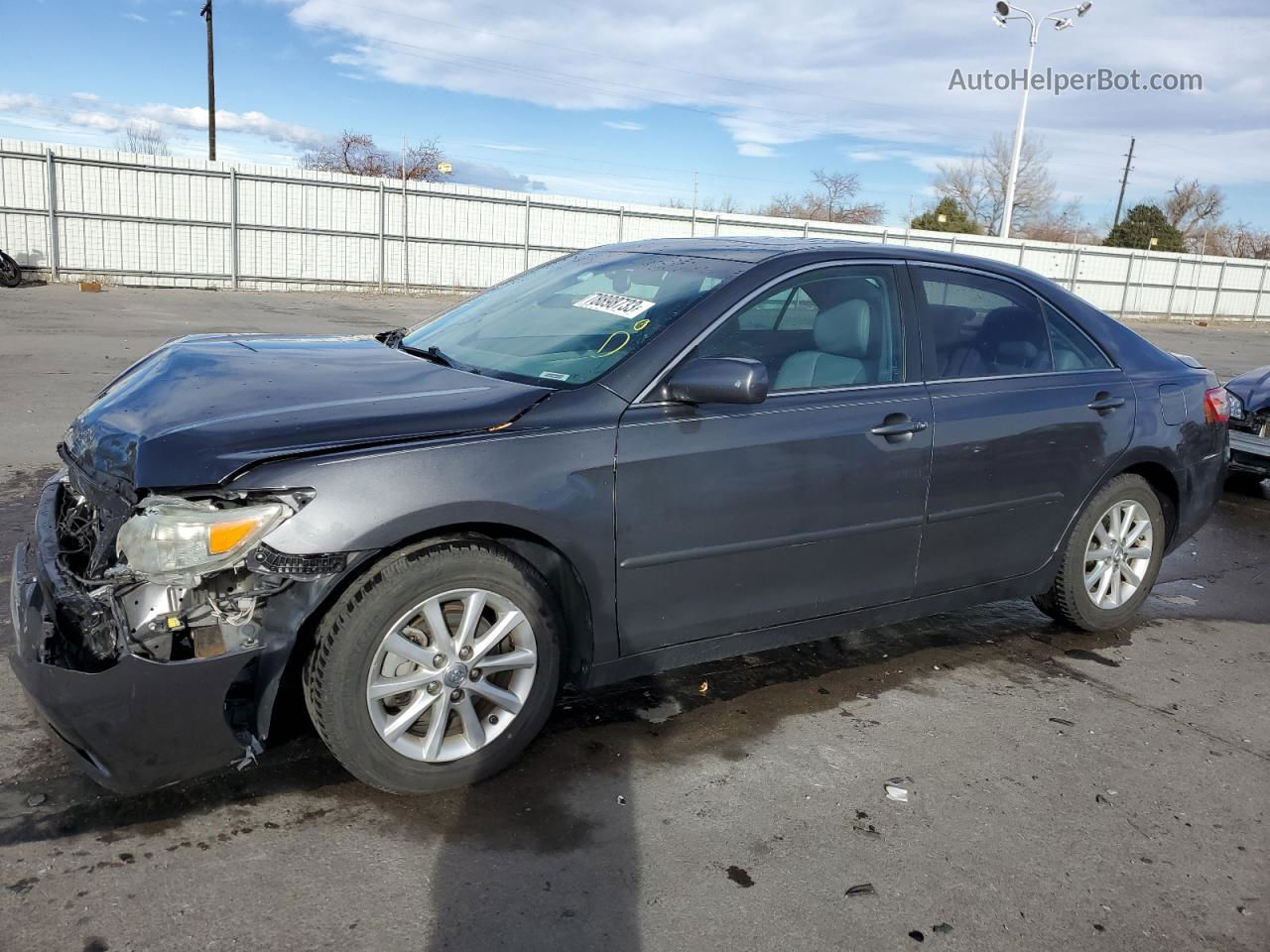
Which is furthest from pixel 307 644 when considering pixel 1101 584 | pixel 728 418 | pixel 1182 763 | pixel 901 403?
pixel 1101 584

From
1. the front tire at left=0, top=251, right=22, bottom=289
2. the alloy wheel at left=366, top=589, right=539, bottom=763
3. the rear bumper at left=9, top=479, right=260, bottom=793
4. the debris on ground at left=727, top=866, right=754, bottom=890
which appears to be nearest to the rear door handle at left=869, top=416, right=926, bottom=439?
the alloy wheel at left=366, top=589, right=539, bottom=763

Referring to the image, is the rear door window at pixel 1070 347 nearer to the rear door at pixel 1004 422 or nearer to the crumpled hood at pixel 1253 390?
the rear door at pixel 1004 422

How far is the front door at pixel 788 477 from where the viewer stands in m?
3.20

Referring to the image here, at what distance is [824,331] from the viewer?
375cm

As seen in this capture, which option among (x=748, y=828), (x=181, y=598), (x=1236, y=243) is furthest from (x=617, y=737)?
(x=1236, y=243)

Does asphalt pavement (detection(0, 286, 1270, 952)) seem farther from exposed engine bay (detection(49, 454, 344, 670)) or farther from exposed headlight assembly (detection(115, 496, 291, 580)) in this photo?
exposed headlight assembly (detection(115, 496, 291, 580))

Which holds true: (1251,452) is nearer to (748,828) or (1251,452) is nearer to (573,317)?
(573,317)

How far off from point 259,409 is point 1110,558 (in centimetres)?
378

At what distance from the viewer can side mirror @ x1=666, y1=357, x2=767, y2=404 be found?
3.13m

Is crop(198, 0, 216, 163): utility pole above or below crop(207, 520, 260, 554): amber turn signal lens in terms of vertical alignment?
above

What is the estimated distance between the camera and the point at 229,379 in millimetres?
3234

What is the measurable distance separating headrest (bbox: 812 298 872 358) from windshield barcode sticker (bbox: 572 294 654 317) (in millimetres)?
673

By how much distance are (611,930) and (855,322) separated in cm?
237

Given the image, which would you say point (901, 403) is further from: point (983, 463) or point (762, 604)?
point (762, 604)
